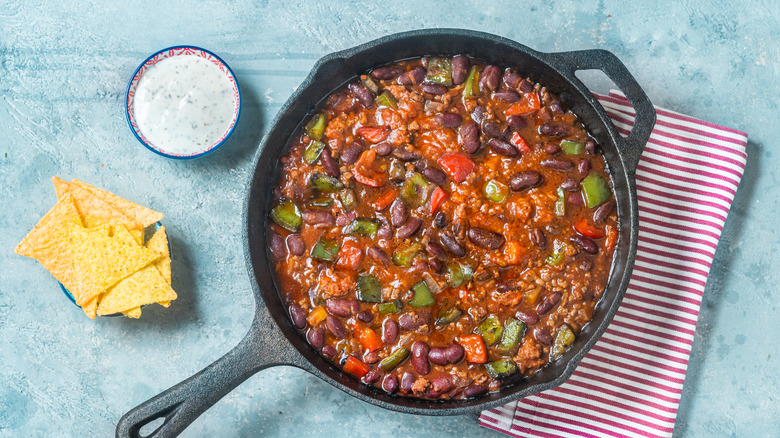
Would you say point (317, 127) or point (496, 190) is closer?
point (496, 190)

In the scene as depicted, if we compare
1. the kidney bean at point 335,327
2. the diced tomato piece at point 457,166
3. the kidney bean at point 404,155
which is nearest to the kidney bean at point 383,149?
the kidney bean at point 404,155

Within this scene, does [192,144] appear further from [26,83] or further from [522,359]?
[522,359]

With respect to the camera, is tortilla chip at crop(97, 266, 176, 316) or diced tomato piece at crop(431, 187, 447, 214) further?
tortilla chip at crop(97, 266, 176, 316)

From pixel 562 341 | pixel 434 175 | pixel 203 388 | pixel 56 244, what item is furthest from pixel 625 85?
pixel 56 244

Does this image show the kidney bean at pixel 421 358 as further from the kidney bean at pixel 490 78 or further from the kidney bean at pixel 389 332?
the kidney bean at pixel 490 78

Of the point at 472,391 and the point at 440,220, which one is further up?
the point at 440,220

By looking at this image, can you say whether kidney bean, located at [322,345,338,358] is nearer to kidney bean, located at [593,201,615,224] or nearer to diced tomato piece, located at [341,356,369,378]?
diced tomato piece, located at [341,356,369,378]

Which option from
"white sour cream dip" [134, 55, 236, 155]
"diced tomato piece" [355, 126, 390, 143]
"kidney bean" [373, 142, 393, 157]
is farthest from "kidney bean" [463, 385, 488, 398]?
"white sour cream dip" [134, 55, 236, 155]

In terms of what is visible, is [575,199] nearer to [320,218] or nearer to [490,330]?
[490,330]
